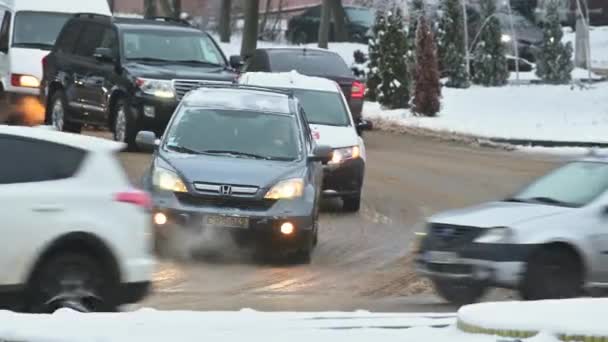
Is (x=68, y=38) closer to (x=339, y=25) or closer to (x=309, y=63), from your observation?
(x=309, y=63)

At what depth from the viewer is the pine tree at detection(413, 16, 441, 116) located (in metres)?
35.8

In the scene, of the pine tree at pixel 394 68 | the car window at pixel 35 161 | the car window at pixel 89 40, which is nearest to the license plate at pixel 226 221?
the car window at pixel 35 161

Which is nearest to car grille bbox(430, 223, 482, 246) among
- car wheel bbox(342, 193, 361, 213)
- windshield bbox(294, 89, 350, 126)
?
car wheel bbox(342, 193, 361, 213)

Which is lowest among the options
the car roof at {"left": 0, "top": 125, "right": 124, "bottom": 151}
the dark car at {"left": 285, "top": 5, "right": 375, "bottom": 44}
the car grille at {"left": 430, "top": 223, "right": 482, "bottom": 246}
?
the dark car at {"left": 285, "top": 5, "right": 375, "bottom": 44}

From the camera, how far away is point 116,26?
2461 centimetres

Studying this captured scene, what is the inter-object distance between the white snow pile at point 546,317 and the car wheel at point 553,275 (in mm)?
4107

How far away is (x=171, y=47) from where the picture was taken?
24.6m

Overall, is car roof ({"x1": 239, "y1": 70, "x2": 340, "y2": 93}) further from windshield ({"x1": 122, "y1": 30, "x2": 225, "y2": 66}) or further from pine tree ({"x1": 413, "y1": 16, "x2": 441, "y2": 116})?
pine tree ({"x1": 413, "y1": 16, "x2": 441, "y2": 116})

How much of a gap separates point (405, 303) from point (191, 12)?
66601 millimetres

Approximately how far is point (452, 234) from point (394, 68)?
1037 inches

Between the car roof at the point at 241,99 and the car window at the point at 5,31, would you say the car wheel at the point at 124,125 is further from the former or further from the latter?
the car roof at the point at 241,99

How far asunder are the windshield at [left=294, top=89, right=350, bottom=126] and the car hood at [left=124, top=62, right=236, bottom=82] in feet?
10.8

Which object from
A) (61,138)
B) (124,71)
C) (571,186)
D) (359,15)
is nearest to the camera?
(61,138)

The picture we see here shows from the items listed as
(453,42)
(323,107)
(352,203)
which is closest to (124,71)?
(323,107)
